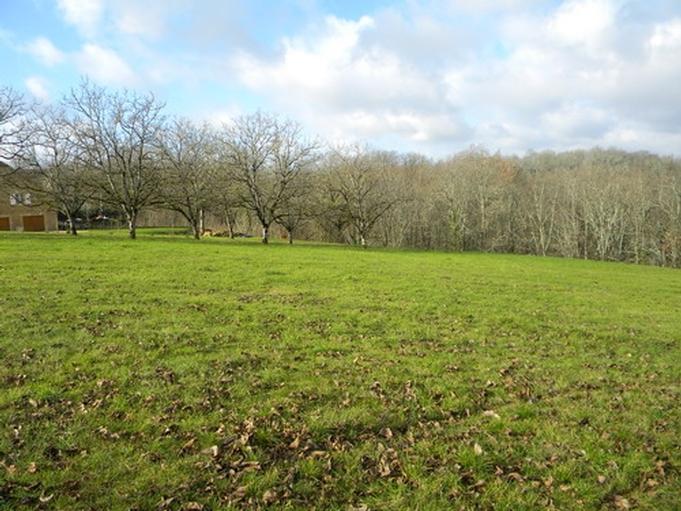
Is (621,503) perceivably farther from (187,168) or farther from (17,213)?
(17,213)

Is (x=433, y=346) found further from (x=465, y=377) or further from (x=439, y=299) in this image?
(x=439, y=299)

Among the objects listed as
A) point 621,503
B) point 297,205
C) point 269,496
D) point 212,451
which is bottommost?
point 621,503

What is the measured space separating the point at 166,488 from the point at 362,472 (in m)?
1.91

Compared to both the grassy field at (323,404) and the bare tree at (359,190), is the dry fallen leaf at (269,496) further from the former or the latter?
the bare tree at (359,190)

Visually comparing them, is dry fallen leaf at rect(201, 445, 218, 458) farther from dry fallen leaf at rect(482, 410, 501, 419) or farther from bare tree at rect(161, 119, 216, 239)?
bare tree at rect(161, 119, 216, 239)

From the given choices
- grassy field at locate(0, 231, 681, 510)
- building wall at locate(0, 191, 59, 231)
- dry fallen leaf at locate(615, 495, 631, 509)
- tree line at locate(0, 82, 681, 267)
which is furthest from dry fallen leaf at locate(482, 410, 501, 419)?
building wall at locate(0, 191, 59, 231)

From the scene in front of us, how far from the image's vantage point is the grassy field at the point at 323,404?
4.27 m

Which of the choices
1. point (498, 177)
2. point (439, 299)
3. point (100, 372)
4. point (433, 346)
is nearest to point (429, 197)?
point (498, 177)

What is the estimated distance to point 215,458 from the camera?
4633mm

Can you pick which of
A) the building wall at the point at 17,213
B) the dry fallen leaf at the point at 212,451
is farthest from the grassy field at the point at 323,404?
the building wall at the point at 17,213

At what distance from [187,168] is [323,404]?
35639 millimetres

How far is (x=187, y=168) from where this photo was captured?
3784 centimetres

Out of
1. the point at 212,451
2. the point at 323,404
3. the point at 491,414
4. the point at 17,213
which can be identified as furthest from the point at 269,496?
the point at 17,213

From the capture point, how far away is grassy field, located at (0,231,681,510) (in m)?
4.27
